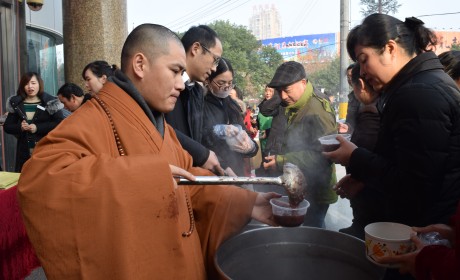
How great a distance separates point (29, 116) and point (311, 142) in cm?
380

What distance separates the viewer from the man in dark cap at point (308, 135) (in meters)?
3.19

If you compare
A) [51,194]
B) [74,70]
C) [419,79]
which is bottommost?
[51,194]

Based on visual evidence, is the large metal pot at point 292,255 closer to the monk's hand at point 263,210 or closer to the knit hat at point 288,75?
the monk's hand at point 263,210

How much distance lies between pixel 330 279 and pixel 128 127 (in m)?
1.14

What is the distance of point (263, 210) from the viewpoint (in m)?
1.86

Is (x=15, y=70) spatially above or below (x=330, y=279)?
above

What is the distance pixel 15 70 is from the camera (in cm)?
702

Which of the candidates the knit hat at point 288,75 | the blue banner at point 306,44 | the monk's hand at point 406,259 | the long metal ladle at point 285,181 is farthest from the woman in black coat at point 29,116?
the blue banner at point 306,44

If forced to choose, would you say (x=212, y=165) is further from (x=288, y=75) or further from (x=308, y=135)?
(x=288, y=75)

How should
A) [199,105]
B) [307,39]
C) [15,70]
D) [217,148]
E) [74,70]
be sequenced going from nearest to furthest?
[199,105], [217,148], [74,70], [15,70], [307,39]

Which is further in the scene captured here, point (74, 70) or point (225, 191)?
point (74, 70)

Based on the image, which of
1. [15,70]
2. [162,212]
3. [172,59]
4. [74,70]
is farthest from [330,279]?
[15,70]

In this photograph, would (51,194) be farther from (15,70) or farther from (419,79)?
(15,70)

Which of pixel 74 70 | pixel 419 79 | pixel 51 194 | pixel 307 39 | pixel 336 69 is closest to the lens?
pixel 51 194
